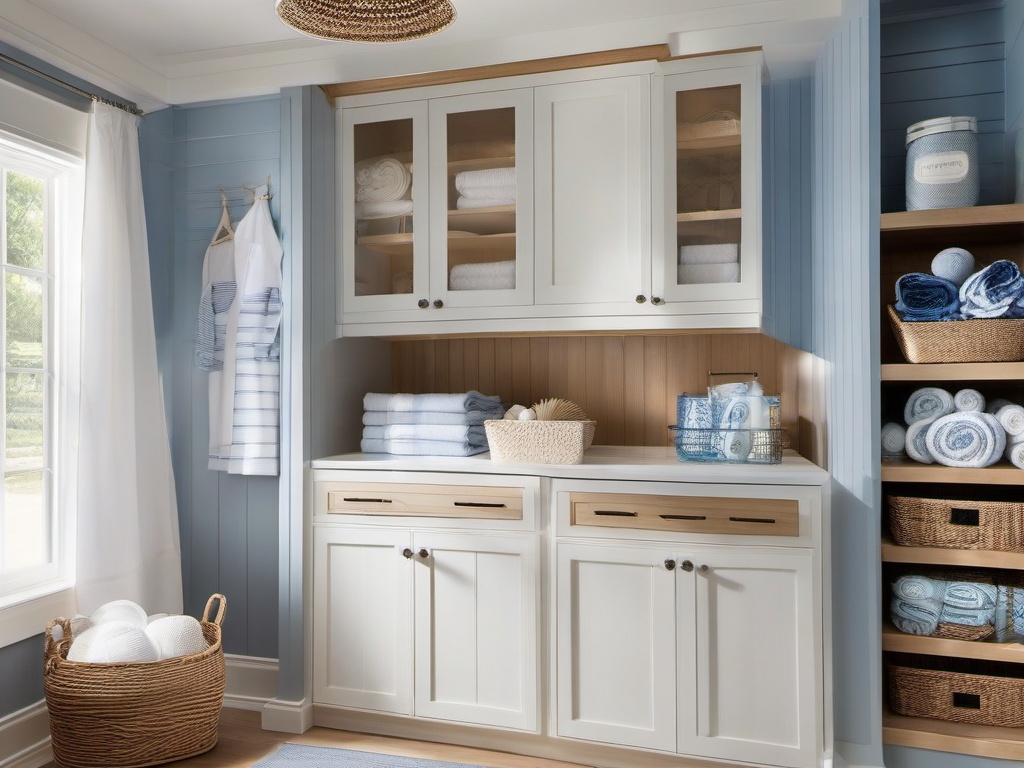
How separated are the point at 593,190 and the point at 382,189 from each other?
74 cm

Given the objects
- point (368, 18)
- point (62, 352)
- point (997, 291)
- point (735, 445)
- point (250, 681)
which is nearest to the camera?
point (368, 18)

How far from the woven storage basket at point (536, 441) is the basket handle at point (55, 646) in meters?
1.39

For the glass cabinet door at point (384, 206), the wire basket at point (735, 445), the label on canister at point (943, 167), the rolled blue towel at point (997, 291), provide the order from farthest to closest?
1. the glass cabinet door at point (384, 206)
2. the wire basket at point (735, 445)
3. the label on canister at point (943, 167)
4. the rolled blue towel at point (997, 291)

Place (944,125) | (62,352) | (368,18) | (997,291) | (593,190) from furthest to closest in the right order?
(62,352) < (593,190) < (944,125) < (997,291) < (368,18)

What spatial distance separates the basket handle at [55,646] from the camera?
2.27 metres

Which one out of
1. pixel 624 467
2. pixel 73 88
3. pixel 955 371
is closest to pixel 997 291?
pixel 955 371

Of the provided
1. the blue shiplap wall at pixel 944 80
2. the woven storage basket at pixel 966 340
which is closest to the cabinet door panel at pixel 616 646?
the woven storage basket at pixel 966 340

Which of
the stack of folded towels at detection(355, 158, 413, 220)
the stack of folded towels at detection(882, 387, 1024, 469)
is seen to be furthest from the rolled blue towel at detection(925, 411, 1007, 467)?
the stack of folded towels at detection(355, 158, 413, 220)

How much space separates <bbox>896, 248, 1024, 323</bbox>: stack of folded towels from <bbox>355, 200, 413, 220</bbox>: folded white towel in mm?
1556

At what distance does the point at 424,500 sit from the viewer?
2.51 meters

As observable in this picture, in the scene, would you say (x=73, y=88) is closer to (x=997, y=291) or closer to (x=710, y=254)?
(x=710, y=254)

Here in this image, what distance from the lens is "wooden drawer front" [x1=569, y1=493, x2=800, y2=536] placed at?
87.0 inches

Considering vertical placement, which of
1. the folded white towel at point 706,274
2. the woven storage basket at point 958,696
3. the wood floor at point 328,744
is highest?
the folded white towel at point 706,274

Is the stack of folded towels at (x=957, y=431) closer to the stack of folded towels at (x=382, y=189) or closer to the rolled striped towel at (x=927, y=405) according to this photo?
the rolled striped towel at (x=927, y=405)
